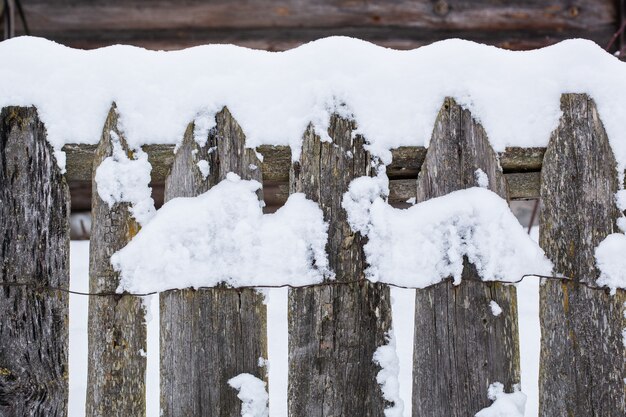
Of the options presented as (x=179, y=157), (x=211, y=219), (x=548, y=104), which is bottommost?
(x=211, y=219)

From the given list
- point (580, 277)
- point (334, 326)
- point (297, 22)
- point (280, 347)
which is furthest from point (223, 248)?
point (297, 22)

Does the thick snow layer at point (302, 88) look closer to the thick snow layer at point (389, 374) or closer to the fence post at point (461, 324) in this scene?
the fence post at point (461, 324)

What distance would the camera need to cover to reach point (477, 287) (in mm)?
1355

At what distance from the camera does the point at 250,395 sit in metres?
1.33

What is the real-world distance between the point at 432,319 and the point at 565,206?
447 millimetres

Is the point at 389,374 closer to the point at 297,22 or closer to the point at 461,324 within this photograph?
the point at 461,324

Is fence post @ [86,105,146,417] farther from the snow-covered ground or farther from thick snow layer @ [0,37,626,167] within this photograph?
the snow-covered ground

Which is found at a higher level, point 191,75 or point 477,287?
point 191,75

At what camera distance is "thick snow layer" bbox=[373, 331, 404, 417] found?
4.39 feet

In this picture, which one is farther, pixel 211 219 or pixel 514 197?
pixel 514 197

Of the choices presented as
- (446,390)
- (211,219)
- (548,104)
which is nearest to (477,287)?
(446,390)

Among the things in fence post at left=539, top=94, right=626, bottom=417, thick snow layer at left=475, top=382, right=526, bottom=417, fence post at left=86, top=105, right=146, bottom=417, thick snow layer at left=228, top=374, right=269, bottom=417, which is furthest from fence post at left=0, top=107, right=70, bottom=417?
fence post at left=539, top=94, right=626, bottom=417

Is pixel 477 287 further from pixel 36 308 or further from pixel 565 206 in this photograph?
pixel 36 308

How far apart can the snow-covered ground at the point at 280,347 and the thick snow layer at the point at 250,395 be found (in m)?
0.60
